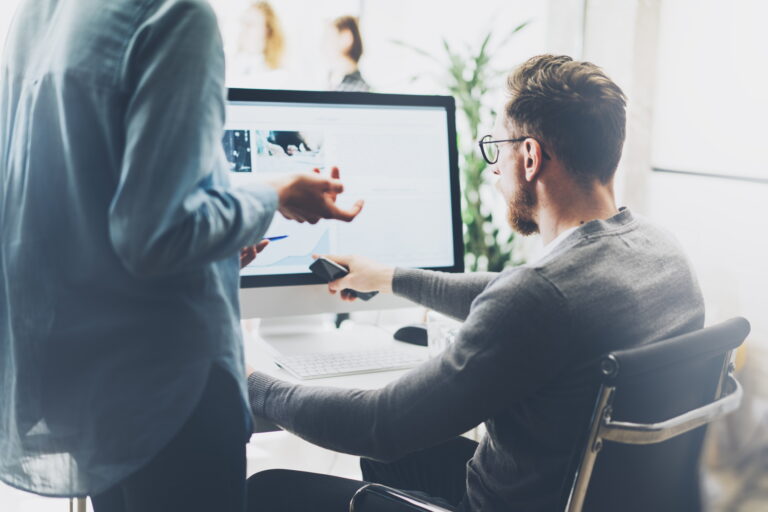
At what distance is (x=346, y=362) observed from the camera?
1352 millimetres

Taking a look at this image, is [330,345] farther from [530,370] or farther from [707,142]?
[707,142]

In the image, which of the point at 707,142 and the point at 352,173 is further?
the point at 707,142

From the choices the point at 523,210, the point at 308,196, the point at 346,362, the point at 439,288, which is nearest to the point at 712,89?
the point at 439,288

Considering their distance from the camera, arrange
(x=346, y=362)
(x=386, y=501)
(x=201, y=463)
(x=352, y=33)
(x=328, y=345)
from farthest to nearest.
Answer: (x=352, y=33) → (x=328, y=345) → (x=346, y=362) → (x=386, y=501) → (x=201, y=463)

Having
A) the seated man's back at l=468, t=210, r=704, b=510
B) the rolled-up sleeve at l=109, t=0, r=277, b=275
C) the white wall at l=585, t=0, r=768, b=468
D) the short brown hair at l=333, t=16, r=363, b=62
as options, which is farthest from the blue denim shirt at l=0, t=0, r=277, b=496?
the short brown hair at l=333, t=16, r=363, b=62

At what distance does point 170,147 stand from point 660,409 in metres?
0.61

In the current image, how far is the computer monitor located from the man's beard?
1.04ft

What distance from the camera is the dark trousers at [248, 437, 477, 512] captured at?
1.12m

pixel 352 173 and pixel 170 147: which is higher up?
pixel 170 147

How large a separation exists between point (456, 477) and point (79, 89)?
91 cm

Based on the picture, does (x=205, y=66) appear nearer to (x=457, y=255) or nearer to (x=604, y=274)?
(x=604, y=274)

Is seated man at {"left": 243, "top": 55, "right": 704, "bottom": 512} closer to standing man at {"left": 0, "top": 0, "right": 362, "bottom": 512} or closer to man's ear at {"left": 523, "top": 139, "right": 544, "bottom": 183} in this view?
man's ear at {"left": 523, "top": 139, "right": 544, "bottom": 183}

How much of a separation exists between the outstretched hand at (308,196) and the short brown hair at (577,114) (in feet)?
1.17

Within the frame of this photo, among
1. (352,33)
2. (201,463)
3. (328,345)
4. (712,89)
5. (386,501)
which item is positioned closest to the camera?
(201,463)
